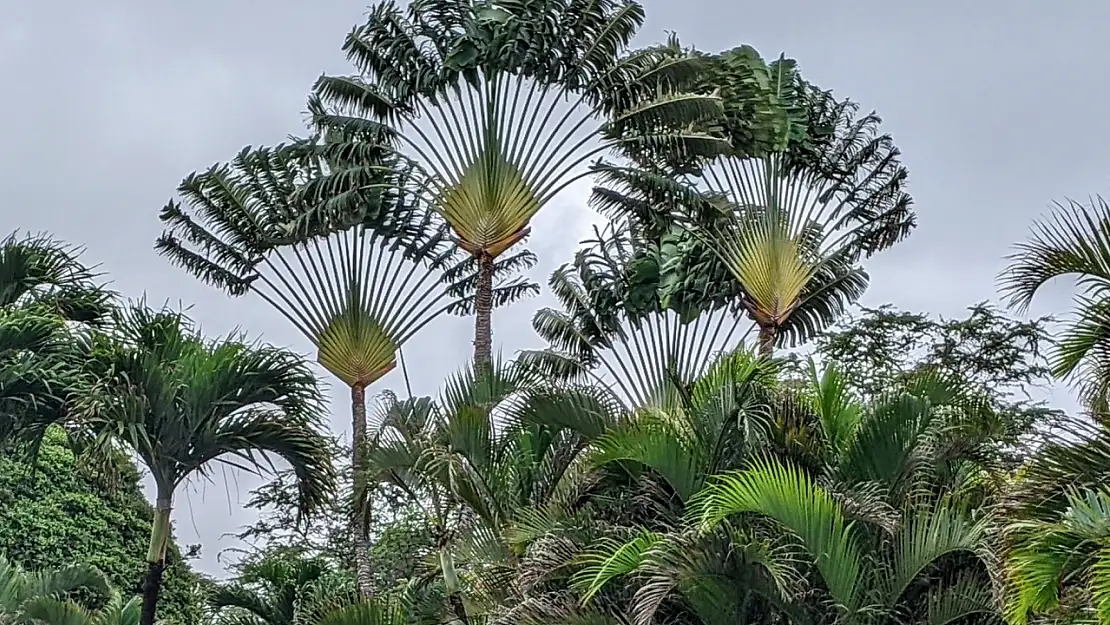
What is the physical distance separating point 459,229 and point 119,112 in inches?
197

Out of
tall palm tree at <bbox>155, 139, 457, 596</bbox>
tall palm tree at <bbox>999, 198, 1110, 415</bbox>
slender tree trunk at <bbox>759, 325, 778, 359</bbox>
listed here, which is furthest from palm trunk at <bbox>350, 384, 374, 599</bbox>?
tall palm tree at <bbox>999, 198, 1110, 415</bbox>

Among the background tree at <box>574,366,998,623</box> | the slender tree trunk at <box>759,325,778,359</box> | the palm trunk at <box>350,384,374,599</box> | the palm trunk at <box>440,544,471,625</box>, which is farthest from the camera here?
the slender tree trunk at <box>759,325,778,359</box>

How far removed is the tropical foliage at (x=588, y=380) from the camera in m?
7.42

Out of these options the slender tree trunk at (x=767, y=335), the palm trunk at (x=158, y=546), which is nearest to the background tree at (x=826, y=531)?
the palm trunk at (x=158, y=546)

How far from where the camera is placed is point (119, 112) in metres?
15.7

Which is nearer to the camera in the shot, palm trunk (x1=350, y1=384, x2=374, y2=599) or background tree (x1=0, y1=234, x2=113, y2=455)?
background tree (x1=0, y1=234, x2=113, y2=455)

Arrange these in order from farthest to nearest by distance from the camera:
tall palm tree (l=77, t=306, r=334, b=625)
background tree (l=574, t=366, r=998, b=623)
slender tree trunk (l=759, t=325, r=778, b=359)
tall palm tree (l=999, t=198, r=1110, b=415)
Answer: slender tree trunk (l=759, t=325, r=778, b=359)
tall palm tree (l=77, t=306, r=334, b=625)
background tree (l=574, t=366, r=998, b=623)
tall palm tree (l=999, t=198, r=1110, b=415)

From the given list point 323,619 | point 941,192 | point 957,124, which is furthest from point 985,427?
point 941,192

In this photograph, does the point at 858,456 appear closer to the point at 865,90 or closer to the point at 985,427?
the point at 985,427

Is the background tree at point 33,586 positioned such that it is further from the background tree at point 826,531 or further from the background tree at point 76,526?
the background tree at point 76,526

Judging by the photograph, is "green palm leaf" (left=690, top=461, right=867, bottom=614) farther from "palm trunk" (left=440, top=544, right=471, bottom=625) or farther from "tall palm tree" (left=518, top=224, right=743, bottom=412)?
"tall palm tree" (left=518, top=224, right=743, bottom=412)

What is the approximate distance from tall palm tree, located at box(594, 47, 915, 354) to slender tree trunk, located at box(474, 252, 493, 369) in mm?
1875

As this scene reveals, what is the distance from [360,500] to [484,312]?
430 cm

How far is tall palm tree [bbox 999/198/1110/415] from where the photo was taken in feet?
20.3
